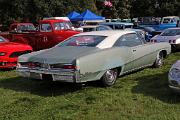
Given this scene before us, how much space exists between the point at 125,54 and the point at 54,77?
6.46 feet

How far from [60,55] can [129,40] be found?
Answer: 2264 mm

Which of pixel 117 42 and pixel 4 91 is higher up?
pixel 117 42

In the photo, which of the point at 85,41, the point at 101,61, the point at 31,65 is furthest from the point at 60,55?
the point at 85,41

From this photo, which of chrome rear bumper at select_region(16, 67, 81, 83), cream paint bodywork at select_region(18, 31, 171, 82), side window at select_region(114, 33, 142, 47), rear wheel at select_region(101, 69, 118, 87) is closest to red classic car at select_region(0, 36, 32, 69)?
cream paint bodywork at select_region(18, 31, 171, 82)

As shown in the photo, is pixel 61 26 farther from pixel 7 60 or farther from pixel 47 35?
pixel 7 60

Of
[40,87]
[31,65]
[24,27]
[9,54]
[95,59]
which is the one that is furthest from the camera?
[24,27]

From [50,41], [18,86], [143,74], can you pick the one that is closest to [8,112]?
[18,86]

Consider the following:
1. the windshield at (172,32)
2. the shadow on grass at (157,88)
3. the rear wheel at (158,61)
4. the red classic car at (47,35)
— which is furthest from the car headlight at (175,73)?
the windshield at (172,32)

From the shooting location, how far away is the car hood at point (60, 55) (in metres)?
7.62

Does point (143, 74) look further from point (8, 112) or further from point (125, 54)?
point (8, 112)

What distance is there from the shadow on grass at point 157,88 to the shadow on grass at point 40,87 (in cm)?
143

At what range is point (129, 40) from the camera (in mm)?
9352

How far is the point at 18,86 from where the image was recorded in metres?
8.84

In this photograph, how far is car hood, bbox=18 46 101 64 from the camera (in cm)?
762
